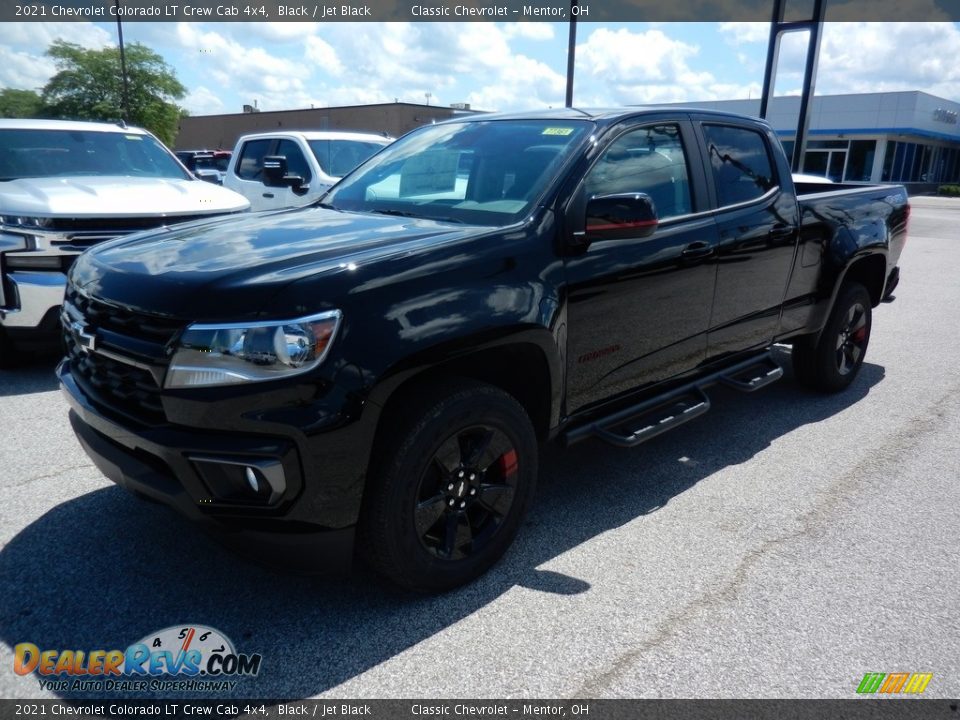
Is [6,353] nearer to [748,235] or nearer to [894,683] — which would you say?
[748,235]

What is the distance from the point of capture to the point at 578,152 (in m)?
3.29

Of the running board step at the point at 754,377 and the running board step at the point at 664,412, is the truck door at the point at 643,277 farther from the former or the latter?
the running board step at the point at 754,377

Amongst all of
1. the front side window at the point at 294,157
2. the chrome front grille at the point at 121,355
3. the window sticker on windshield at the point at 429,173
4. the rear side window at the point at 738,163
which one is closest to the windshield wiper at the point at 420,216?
the window sticker on windshield at the point at 429,173

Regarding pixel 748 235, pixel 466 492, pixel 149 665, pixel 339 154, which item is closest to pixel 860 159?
pixel 339 154

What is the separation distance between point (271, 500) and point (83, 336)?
1.02 m

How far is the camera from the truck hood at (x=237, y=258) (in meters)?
2.39

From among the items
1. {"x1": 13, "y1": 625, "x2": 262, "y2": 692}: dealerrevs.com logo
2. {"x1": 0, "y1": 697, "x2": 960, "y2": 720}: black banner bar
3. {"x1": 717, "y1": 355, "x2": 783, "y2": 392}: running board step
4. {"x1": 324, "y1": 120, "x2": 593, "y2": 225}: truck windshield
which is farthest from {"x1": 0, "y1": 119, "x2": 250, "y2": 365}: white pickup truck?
{"x1": 717, "y1": 355, "x2": 783, "y2": 392}: running board step

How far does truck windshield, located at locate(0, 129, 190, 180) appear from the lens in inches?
240

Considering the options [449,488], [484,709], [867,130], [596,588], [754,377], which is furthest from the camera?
[867,130]

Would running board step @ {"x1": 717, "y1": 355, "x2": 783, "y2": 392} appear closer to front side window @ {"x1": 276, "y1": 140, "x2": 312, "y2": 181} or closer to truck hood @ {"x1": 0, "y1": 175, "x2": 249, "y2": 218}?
truck hood @ {"x1": 0, "y1": 175, "x2": 249, "y2": 218}

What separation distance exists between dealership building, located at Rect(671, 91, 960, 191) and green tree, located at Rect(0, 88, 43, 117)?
4934 cm

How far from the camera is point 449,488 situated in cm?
278

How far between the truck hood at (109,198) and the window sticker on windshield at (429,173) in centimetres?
248

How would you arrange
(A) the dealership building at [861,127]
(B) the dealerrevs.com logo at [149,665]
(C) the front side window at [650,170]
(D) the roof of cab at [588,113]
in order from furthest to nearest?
(A) the dealership building at [861,127], (D) the roof of cab at [588,113], (C) the front side window at [650,170], (B) the dealerrevs.com logo at [149,665]
